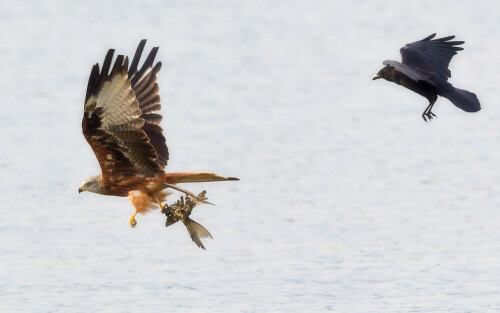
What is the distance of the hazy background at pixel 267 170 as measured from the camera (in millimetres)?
10945

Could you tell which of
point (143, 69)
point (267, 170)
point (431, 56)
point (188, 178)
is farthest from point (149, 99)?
point (267, 170)

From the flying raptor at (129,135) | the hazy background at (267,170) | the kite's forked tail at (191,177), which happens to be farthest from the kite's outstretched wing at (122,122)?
the hazy background at (267,170)

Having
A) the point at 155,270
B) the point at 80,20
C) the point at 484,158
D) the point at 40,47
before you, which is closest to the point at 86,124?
the point at 155,270

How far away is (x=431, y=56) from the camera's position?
1093 cm

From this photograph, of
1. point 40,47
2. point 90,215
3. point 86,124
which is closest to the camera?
point 86,124

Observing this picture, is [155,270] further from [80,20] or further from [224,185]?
[80,20]

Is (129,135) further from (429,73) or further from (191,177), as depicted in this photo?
(429,73)

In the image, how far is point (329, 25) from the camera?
909 inches

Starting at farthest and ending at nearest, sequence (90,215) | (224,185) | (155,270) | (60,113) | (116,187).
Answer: (60,113) < (224,185) < (90,215) < (155,270) < (116,187)

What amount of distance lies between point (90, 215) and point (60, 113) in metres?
4.34

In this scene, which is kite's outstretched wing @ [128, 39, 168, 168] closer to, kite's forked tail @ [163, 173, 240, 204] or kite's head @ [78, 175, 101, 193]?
kite's forked tail @ [163, 173, 240, 204]

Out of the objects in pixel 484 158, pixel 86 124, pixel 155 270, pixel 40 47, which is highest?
pixel 40 47

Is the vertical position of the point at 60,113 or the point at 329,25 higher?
the point at 329,25

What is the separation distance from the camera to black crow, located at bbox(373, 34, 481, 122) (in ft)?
32.5
